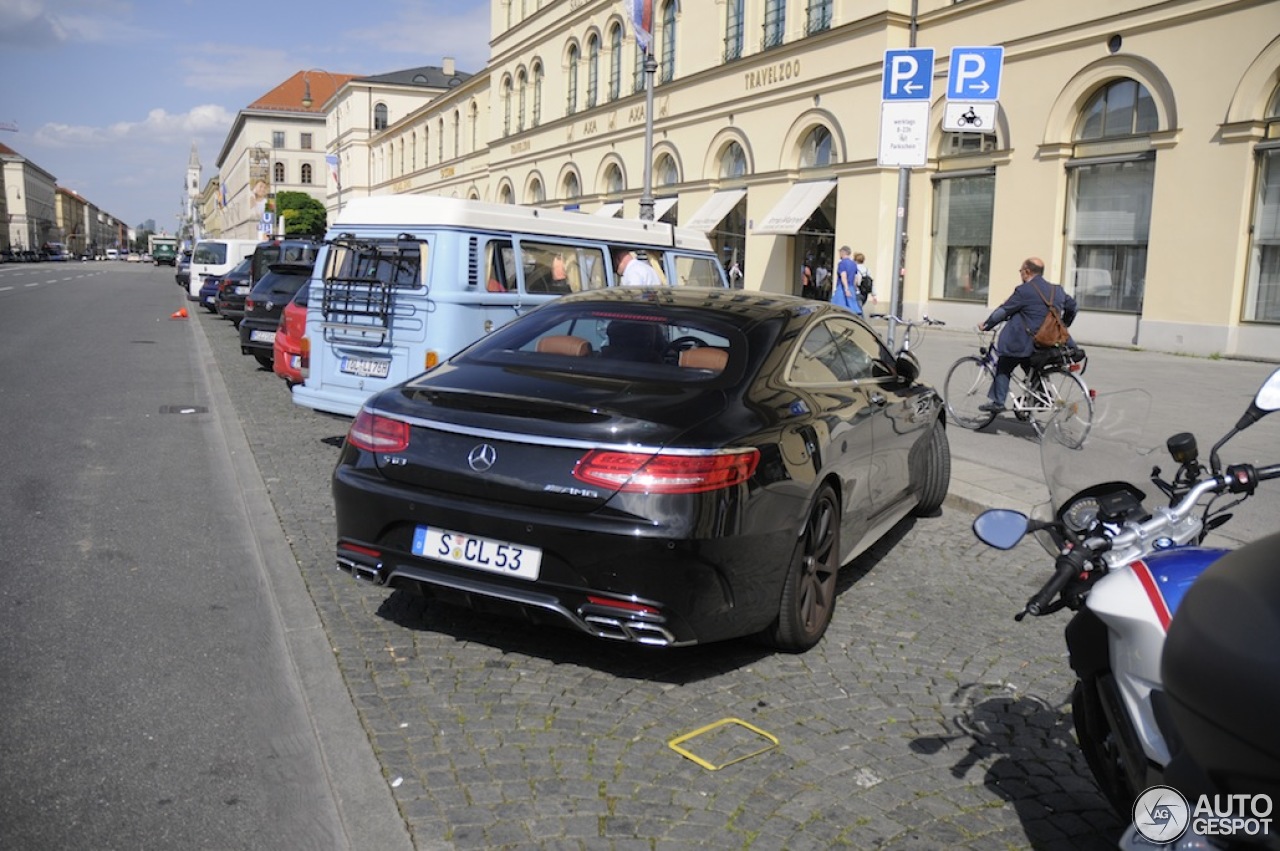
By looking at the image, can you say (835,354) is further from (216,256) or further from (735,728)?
(216,256)

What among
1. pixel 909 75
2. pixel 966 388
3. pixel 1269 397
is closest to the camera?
pixel 1269 397

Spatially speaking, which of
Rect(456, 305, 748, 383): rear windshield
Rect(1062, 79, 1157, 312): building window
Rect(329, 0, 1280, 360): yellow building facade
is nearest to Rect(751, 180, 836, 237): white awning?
Rect(329, 0, 1280, 360): yellow building facade

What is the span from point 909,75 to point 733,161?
24.1 metres

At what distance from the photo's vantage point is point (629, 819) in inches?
125

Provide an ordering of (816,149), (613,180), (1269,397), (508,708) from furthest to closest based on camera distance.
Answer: (613,180), (816,149), (508,708), (1269,397)

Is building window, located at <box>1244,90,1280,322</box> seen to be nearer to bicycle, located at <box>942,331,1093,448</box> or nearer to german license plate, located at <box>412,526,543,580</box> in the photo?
bicycle, located at <box>942,331,1093,448</box>

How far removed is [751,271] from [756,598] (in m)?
28.1

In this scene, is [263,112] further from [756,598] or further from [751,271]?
[756,598]

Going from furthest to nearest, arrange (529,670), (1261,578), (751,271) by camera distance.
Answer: (751,271)
(529,670)
(1261,578)

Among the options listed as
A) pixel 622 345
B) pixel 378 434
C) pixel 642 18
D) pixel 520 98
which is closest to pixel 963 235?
A: pixel 642 18

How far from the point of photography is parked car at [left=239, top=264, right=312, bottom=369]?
1545cm

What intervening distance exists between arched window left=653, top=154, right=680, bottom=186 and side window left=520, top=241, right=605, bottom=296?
25.5 meters

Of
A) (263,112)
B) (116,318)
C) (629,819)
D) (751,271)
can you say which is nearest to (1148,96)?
(751,271)

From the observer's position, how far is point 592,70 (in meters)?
42.5
